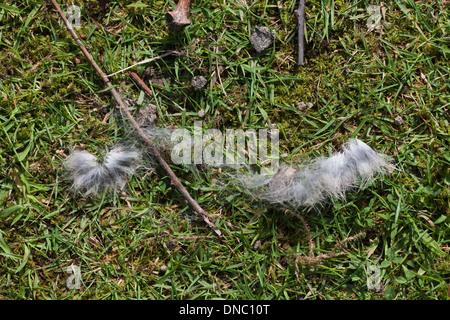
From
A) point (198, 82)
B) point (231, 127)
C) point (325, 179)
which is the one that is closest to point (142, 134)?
point (198, 82)

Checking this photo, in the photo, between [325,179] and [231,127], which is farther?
[231,127]

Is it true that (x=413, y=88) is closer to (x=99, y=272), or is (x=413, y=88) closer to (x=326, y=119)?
(x=326, y=119)

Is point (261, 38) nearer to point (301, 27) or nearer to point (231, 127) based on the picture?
point (301, 27)

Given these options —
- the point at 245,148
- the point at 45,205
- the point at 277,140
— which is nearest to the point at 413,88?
the point at 277,140

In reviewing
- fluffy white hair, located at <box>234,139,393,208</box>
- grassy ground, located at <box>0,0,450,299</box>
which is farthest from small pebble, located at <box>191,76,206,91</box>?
fluffy white hair, located at <box>234,139,393,208</box>

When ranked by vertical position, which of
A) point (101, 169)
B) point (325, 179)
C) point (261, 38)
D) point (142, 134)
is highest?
point (261, 38)

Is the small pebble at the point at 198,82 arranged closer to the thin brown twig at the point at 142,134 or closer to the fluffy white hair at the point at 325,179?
the thin brown twig at the point at 142,134

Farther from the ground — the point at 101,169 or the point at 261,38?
the point at 261,38

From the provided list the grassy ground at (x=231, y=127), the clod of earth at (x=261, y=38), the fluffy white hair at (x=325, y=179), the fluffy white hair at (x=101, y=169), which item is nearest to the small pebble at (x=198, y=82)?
the grassy ground at (x=231, y=127)
